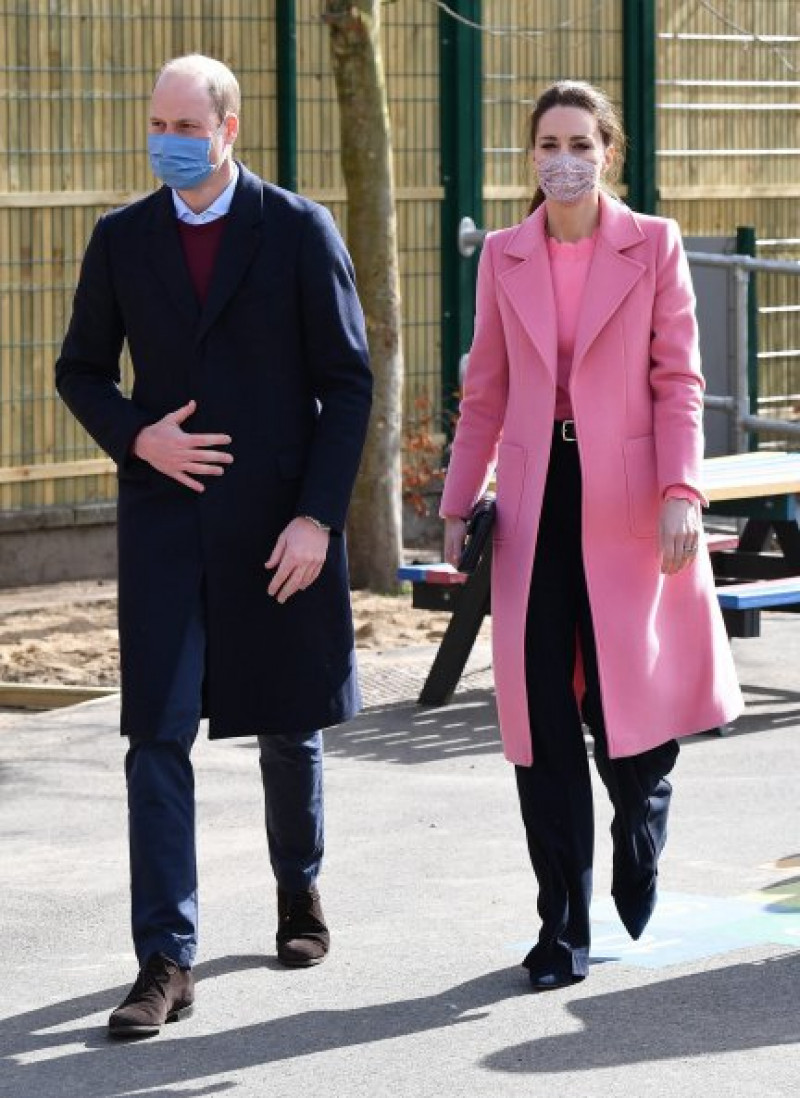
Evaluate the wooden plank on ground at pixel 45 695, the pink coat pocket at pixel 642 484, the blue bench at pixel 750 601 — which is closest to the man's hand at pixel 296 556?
the pink coat pocket at pixel 642 484

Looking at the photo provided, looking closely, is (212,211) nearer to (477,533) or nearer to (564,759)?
(477,533)

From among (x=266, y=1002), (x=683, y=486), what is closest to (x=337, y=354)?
(x=683, y=486)

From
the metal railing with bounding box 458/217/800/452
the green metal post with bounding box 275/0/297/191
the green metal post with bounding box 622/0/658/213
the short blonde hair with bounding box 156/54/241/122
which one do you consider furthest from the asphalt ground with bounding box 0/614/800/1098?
the green metal post with bounding box 622/0/658/213

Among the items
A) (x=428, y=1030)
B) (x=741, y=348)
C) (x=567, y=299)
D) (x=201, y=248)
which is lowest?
(x=428, y=1030)

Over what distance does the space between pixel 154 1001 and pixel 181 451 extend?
115 cm

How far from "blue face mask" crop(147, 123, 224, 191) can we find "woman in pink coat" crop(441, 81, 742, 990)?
0.70m

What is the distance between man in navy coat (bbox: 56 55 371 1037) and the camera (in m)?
5.89

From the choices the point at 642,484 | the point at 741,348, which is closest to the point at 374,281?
the point at 741,348

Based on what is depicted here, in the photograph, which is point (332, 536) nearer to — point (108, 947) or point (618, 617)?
point (618, 617)

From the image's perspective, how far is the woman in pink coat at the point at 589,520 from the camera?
19.7ft

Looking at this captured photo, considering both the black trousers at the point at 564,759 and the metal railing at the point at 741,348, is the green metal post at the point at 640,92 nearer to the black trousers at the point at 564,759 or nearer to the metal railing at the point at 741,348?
the metal railing at the point at 741,348

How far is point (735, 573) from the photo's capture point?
10477 mm

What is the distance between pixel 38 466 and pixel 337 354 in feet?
25.0

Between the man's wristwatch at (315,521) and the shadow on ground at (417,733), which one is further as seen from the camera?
the shadow on ground at (417,733)
